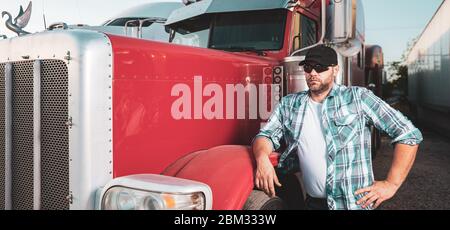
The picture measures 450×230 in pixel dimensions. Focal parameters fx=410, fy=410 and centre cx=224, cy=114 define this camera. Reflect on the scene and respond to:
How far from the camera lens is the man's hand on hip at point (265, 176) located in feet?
7.29

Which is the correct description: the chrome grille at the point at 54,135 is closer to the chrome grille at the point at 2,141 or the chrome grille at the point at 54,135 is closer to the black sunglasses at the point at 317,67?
the chrome grille at the point at 2,141

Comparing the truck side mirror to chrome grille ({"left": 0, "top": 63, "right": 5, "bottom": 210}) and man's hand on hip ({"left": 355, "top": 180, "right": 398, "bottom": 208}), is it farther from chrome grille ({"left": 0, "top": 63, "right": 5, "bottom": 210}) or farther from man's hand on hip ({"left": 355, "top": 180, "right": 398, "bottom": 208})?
chrome grille ({"left": 0, "top": 63, "right": 5, "bottom": 210})

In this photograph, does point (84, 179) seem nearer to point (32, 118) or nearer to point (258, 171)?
point (32, 118)

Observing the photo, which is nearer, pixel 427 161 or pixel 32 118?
pixel 32 118

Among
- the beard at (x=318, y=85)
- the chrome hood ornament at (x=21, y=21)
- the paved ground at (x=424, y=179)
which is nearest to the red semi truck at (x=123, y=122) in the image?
the beard at (x=318, y=85)

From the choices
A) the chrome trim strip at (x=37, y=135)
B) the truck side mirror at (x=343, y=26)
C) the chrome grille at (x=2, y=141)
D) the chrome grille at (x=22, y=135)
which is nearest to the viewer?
the chrome trim strip at (x=37, y=135)

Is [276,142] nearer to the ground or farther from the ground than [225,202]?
farther from the ground

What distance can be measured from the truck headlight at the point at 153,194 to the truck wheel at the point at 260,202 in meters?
0.37

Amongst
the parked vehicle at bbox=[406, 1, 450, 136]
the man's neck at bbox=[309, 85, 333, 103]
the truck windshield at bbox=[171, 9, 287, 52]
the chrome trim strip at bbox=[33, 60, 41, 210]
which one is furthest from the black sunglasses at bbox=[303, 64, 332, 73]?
the parked vehicle at bbox=[406, 1, 450, 136]

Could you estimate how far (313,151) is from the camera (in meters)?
2.29
